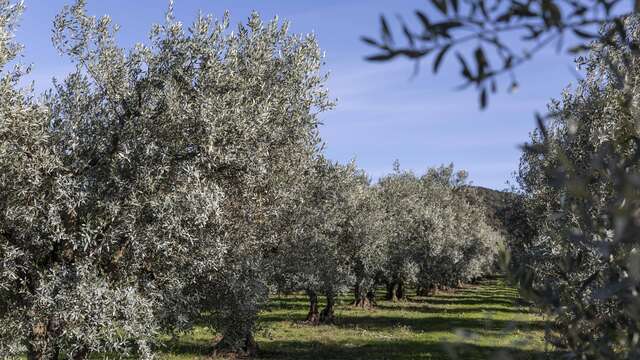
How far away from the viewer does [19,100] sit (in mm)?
14336

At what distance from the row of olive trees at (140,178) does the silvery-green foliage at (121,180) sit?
4cm

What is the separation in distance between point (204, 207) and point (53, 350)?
18.0 ft

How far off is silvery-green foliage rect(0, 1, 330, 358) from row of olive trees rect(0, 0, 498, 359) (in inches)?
1.7

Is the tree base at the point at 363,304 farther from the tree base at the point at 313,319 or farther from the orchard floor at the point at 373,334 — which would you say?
the tree base at the point at 313,319

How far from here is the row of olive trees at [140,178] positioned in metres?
14.0

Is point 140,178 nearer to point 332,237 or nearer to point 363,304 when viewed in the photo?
point 332,237

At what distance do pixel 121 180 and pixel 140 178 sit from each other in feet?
1.59

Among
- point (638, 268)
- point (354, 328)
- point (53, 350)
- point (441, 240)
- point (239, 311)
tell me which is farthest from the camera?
point (441, 240)

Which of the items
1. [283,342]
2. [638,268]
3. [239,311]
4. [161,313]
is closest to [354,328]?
[283,342]

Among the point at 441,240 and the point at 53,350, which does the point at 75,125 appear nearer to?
the point at 53,350

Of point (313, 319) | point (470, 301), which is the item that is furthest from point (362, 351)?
point (470, 301)

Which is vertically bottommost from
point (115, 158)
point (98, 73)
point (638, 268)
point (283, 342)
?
point (283, 342)

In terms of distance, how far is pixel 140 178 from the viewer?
1436 cm

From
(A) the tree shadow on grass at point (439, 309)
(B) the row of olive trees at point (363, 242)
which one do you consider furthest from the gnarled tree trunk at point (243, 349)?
(A) the tree shadow on grass at point (439, 309)
